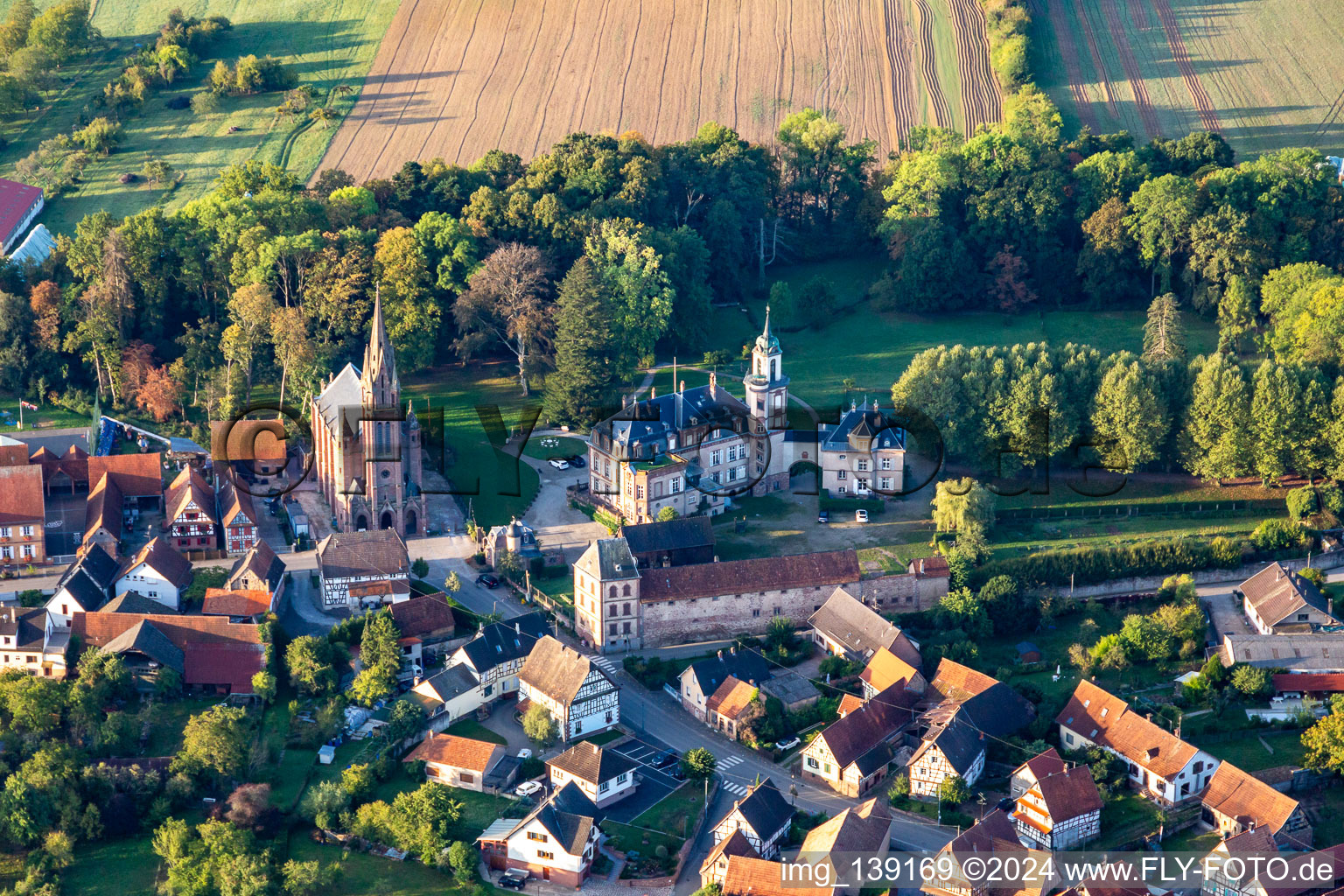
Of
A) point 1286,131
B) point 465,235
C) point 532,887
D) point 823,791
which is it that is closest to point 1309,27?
point 1286,131

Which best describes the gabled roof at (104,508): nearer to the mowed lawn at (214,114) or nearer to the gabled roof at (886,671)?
the mowed lawn at (214,114)

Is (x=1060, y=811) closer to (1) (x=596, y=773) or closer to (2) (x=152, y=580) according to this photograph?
(1) (x=596, y=773)

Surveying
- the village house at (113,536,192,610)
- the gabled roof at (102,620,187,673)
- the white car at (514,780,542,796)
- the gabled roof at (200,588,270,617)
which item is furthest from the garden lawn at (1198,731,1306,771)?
the village house at (113,536,192,610)

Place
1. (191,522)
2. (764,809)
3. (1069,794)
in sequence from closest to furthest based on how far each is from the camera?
(764,809) < (1069,794) < (191,522)

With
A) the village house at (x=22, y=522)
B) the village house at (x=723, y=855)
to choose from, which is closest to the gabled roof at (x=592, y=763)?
the village house at (x=723, y=855)

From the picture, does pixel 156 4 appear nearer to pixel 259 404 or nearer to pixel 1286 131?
pixel 259 404

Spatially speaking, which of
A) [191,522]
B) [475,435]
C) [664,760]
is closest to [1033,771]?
[664,760]
